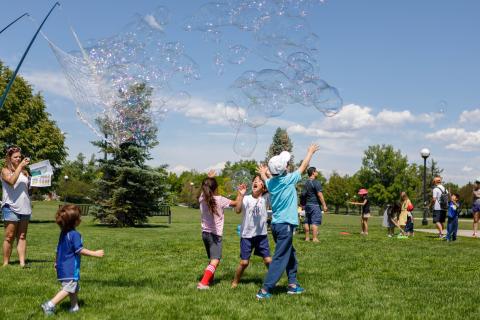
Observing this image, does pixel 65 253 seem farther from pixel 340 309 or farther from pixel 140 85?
Answer: pixel 140 85

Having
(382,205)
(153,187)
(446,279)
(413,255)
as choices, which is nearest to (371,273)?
(446,279)

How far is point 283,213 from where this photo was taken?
6836 millimetres

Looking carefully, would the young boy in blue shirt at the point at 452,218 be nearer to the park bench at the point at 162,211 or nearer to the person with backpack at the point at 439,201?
the person with backpack at the point at 439,201

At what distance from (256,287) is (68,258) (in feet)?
9.16

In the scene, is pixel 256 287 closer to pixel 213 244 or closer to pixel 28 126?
pixel 213 244

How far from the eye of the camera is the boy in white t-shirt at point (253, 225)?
712 cm

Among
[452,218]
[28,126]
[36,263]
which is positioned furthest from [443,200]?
[28,126]

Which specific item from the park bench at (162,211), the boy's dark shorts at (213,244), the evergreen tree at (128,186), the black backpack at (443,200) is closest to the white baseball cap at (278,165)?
the boy's dark shorts at (213,244)

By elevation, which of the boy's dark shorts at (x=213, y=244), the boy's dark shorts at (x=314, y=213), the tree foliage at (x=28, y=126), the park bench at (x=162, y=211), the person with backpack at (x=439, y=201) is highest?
the tree foliage at (x=28, y=126)

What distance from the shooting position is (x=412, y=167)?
79.1m

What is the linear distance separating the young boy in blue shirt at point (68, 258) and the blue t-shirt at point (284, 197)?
2375 millimetres

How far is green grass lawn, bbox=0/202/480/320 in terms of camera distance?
229 inches

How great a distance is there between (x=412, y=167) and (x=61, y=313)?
7888 cm

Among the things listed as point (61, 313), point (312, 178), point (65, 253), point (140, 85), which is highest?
point (140, 85)
